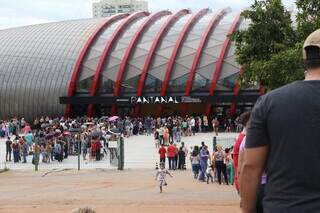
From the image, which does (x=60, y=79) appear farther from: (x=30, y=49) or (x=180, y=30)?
(x=180, y=30)

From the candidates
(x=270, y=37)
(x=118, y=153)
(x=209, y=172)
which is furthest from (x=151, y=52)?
(x=270, y=37)

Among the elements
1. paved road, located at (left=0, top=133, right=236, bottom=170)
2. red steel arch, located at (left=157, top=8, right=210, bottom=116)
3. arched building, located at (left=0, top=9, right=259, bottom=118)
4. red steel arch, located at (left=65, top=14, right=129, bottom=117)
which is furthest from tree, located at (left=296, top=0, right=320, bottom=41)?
red steel arch, located at (left=65, top=14, right=129, bottom=117)

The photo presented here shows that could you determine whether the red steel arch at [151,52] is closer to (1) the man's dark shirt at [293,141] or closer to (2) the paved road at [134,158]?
(2) the paved road at [134,158]

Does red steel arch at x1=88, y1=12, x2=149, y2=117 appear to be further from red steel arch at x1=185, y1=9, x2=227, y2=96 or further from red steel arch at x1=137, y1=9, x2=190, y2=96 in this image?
red steel arch at x1=185, y1=9, x2=227, y2=96

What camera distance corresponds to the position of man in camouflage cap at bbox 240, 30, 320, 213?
3.38 m

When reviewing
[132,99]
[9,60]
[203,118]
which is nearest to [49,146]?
[203,118]

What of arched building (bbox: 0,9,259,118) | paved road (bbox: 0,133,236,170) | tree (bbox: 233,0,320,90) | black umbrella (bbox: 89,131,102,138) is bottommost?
paved road (bbox: 0,133,236,170)

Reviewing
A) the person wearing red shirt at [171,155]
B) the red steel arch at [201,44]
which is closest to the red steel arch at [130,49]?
the red steel arch at [201,44]

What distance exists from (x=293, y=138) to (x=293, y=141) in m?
0.02

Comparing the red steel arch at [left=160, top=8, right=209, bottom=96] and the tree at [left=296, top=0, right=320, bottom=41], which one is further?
the red steel arch at [left=160, top=8, right=209, bottom=96]

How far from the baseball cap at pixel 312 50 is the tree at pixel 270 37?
50.7ft

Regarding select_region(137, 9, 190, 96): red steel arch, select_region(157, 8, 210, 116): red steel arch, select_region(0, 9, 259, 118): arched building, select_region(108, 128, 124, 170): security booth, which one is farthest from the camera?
select_region(137, 9, 190, 96): red steel arch

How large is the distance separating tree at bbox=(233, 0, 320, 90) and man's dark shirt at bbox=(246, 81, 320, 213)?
15.6 m

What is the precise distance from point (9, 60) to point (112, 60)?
1064 centimetres
